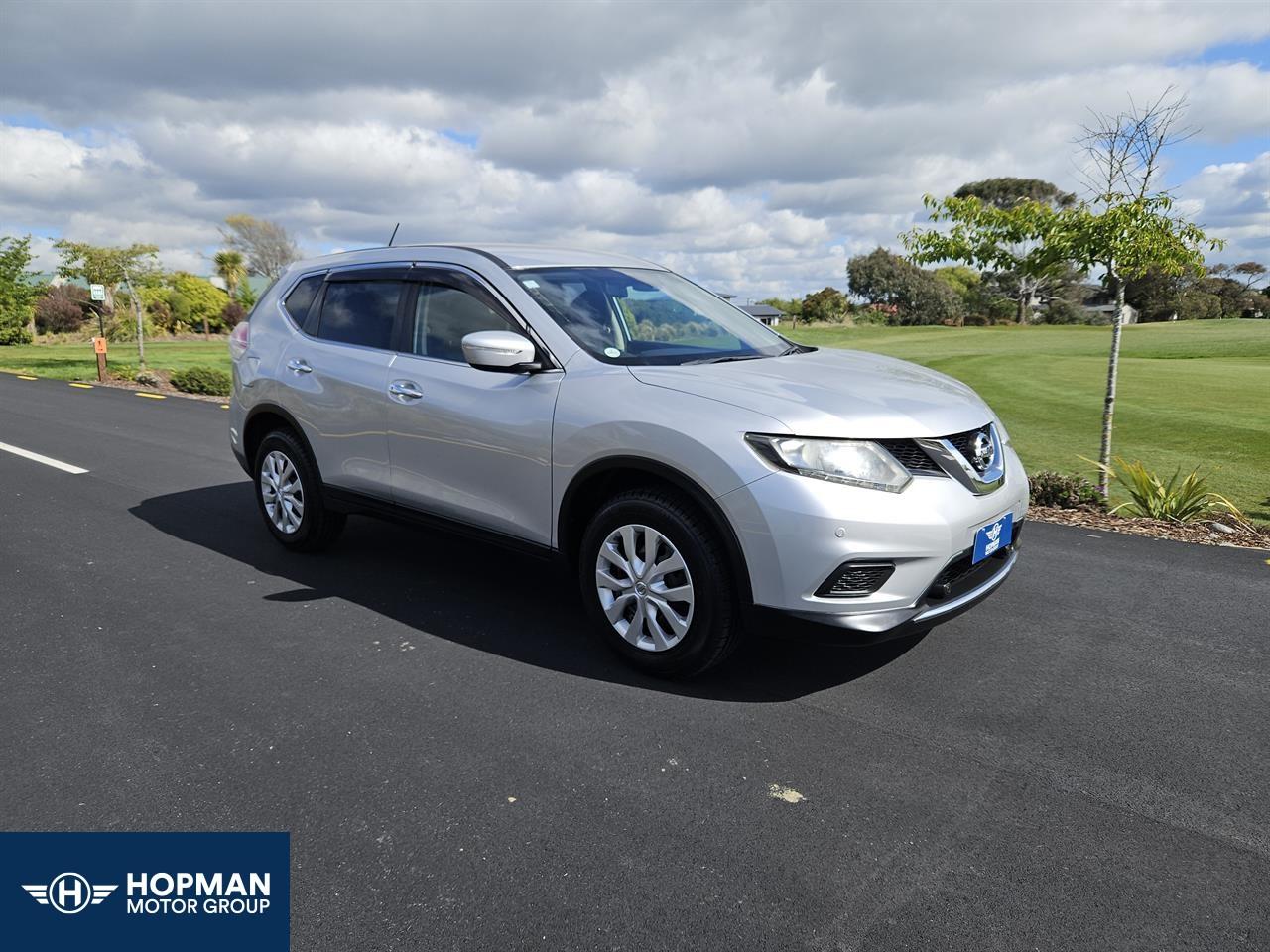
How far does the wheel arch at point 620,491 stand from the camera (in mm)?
3443

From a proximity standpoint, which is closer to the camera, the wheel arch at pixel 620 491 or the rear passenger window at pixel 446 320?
the wheel arch at pixel 620 491

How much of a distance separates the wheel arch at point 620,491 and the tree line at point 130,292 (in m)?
3.23

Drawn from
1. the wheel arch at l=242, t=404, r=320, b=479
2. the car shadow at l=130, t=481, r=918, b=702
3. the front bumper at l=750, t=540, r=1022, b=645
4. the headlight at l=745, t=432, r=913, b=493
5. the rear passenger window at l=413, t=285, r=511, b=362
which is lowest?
the car shadow at l=130, t=481, r=918, b=702

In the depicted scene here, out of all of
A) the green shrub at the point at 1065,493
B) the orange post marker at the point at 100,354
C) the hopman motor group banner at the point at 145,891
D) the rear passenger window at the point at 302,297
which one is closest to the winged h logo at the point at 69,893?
the hopman motor group banner at the point at 145,891

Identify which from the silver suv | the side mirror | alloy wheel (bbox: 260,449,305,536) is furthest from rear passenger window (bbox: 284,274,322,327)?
the side mirror

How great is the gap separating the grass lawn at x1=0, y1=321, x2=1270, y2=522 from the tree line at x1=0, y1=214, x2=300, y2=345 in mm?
1988

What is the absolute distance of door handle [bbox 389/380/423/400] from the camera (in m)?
4.55

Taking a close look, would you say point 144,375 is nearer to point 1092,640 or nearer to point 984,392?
point 984,392

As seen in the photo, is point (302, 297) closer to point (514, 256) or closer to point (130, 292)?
point (514, 256)

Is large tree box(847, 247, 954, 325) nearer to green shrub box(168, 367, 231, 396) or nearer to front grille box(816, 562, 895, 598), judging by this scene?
green shrub box(168, 367, 231, 396)

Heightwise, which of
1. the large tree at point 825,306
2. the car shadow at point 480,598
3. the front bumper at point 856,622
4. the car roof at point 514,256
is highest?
the large tree at point 825,306

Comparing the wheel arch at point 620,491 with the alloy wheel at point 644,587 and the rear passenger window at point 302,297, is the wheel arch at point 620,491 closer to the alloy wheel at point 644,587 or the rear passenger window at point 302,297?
the alloy wheel at point 644,587

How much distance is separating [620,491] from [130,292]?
29.1 metres

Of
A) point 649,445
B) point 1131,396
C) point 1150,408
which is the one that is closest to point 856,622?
point 649,445
